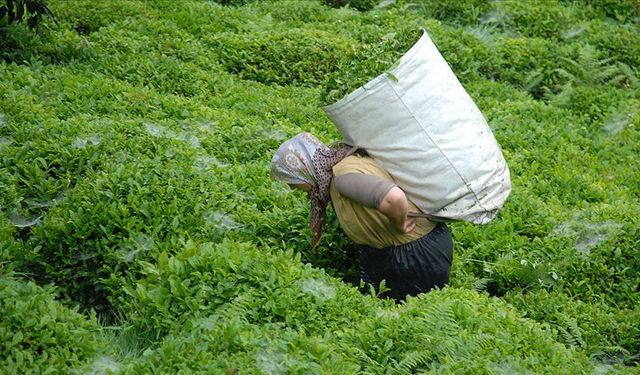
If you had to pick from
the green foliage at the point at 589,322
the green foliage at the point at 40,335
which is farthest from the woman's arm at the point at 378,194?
the green foliage at the point at 40,335

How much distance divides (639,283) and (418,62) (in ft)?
7.73

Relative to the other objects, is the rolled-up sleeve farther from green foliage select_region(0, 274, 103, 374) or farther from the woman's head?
green foliage select_region(0, 274, 103, 374)

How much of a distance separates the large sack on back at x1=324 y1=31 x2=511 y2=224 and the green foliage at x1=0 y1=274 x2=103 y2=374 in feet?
6.37

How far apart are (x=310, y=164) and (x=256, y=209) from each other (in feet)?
2.90

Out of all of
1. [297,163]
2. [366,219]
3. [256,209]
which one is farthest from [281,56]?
[366,219]

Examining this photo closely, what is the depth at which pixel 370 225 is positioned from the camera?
603cm

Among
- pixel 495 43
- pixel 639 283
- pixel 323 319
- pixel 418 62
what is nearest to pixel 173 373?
pixel 323 319

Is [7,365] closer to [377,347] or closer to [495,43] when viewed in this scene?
[377,347]

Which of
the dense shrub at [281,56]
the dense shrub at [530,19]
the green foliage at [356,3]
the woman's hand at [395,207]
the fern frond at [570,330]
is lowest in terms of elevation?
the green foliage at [356,3]

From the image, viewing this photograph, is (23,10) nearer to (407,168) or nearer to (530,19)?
(407,168)

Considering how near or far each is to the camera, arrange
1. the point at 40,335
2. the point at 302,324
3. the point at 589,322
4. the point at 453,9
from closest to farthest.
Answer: the point at 40,335 < the point at 302,324 < the point at 589,322 < the point at 453,9

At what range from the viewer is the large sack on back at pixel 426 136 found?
5.75 meters

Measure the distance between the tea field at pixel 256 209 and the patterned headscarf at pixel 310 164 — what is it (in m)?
0.43

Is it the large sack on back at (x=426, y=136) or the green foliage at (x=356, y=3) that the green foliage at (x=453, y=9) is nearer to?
the green foliage at (x=356, y=3)
